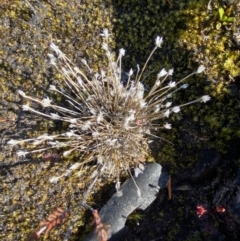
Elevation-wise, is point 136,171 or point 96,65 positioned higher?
point 96,65

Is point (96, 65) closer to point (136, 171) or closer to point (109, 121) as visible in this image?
point (109, 121)

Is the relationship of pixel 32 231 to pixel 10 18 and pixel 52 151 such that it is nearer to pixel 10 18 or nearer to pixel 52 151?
pixel 52 151

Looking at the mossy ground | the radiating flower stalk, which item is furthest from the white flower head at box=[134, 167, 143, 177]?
the mossy ground

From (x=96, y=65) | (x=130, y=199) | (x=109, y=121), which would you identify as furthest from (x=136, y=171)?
(x=96, y=65)

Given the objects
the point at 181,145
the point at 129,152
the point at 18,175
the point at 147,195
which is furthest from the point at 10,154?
the point at 181,145

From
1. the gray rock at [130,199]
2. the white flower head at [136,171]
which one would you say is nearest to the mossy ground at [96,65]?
the gray rock at [130,199]

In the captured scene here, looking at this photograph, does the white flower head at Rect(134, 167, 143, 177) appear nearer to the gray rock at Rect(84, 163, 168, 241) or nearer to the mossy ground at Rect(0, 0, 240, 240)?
the gray rock at Rect(84, 163, 168, 241)
